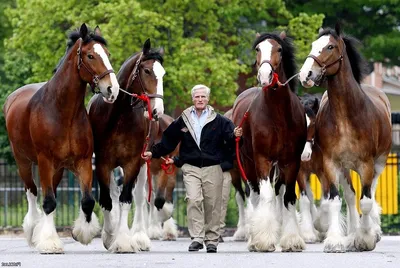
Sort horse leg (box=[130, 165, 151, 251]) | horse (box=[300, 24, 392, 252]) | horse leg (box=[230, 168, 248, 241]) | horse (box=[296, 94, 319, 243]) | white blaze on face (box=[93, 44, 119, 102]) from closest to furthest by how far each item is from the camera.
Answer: white blaze on face (box=[93, 44, 119, 102])
horse (box=[300, 24, 392, 252])
horse leg (box=[130, 165, 151, 251])
horse (box=[296, 94, 319, 243])
horse leg (box=[230, 168, 248, 241])

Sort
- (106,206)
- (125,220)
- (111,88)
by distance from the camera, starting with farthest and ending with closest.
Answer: (106,206), (125,220), (111,88)

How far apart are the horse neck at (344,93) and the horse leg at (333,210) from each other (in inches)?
27.7

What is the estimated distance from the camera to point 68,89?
18.4 meters

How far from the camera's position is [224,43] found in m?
42.0

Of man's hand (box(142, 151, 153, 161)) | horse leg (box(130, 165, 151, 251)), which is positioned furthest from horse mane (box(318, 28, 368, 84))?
horse leg (box(130, 165, 151, 251))

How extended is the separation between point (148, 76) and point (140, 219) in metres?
2.64

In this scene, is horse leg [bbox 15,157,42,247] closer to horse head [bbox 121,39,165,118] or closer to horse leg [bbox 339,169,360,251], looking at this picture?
horse head [bbox 121,39,165,118]

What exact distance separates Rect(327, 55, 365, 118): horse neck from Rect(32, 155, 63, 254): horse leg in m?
3.80

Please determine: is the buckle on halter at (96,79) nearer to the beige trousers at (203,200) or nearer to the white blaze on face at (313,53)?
the beige trousers at (203,200)

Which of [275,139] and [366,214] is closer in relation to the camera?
[366,214]

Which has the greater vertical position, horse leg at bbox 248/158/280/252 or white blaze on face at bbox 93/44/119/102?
white blaze on face at bbox 93/44/119/102

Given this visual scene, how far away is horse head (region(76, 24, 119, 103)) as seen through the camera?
17781 millimetres

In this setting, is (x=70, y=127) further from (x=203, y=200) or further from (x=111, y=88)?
(x=203, y=200)

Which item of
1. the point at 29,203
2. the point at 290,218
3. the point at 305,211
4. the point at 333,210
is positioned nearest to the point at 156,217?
the point at 305,211
